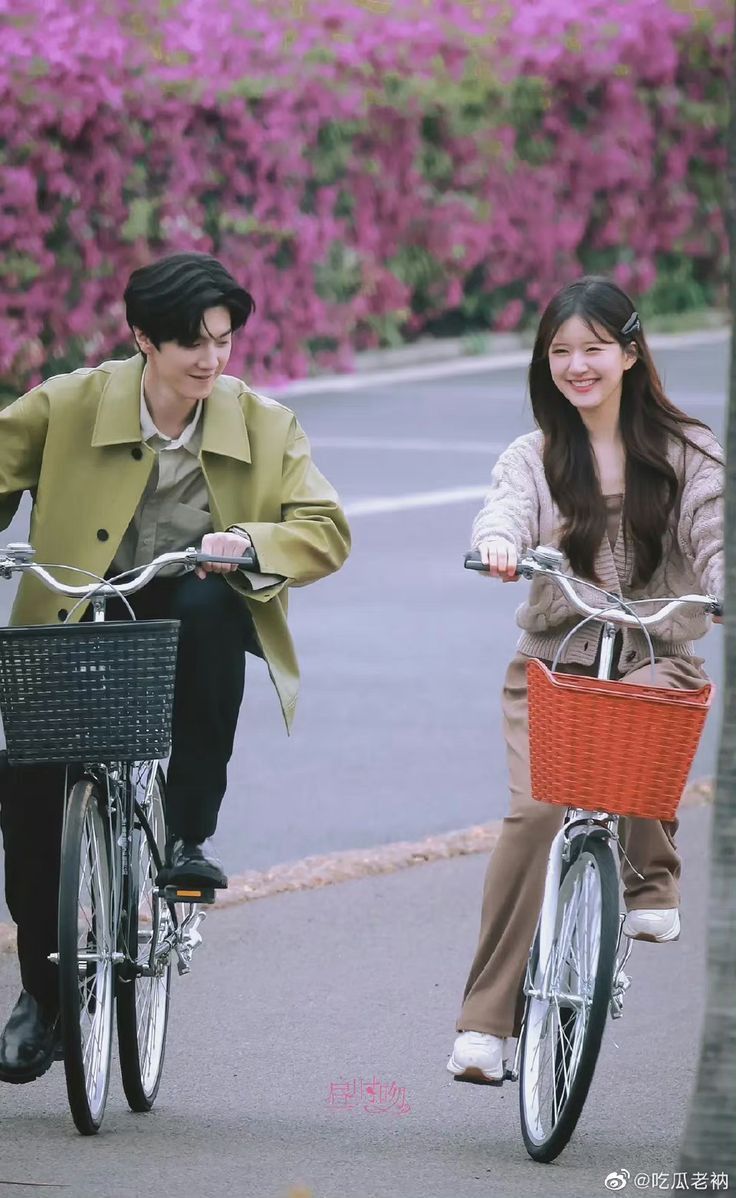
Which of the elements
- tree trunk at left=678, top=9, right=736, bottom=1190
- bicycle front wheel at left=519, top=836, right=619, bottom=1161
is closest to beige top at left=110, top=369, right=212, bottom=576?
bicycle front wheel at left=519, top=836, right=619, bottom=1161

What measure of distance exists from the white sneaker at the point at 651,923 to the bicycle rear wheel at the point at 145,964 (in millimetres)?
1005

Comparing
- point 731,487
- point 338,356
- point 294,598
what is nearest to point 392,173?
point 338,356

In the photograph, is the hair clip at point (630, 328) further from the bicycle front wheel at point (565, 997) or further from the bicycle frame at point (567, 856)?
the bicycle front wheel at point (565, 997)

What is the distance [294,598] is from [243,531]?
699cm

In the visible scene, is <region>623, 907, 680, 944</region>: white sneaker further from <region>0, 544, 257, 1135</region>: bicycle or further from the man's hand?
the man's hand

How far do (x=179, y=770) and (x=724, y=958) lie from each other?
5.85ft

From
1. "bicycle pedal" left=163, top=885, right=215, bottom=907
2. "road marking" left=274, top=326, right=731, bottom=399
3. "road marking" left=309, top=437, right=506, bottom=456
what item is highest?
"bicycle pedal" left=163, top=885, right=215, bottom=907

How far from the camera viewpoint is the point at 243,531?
449cm

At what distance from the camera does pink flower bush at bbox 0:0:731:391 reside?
17.3 metres

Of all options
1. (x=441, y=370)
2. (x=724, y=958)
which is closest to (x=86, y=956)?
(x=724, y=958)

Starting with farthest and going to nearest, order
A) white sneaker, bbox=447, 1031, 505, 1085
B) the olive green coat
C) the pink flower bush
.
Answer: the pink flower bush, the olive green coat, white sneaker, bbox=447, 1031, 505, 1085

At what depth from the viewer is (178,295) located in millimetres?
4527

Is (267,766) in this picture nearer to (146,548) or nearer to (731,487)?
(146,548)

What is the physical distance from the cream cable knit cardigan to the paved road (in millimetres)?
2588
